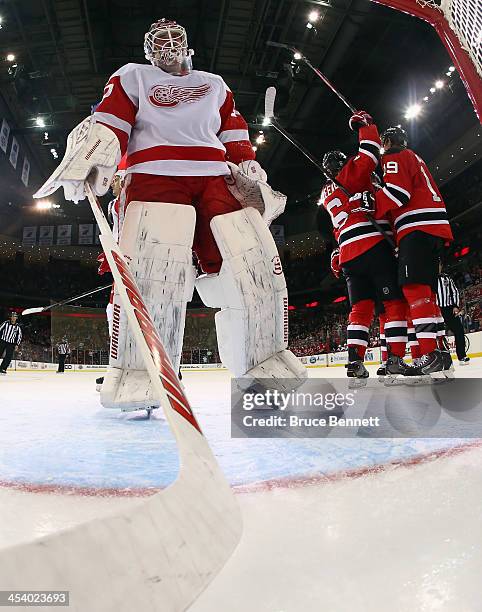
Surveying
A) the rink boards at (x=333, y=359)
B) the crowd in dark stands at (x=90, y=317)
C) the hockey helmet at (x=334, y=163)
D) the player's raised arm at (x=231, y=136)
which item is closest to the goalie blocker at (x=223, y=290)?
the player's raised arm at (x=231, y=136)

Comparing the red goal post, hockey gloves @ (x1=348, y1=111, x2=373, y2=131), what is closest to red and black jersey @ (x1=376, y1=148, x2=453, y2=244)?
hockey gloves @ (x1=348, y1=111, x2=373, y2=131)

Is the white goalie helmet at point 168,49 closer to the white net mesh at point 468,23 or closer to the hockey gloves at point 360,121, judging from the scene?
the white net mesh at point 468,23

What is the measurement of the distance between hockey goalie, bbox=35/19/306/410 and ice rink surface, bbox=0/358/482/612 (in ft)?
1.31

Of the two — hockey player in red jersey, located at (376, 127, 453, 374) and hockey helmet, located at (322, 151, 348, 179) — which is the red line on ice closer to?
hockey player in red jersey, located at (376, 127, 453, 374)

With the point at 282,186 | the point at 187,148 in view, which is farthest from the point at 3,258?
the point at 187,148

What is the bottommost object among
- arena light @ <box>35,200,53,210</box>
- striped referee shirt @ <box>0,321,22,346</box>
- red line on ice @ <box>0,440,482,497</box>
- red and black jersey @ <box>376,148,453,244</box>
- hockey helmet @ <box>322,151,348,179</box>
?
red line on ice @ <box>0,440,482,497</box>

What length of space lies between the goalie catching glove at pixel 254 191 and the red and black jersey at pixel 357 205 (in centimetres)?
110

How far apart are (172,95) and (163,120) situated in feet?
0.34

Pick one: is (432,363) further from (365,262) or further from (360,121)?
(360,121)

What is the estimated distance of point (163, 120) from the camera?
1.58 meters

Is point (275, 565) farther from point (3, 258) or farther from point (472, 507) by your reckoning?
point (3, 258)

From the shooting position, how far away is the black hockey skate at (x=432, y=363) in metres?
2.15

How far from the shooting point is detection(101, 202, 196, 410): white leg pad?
1.41 m

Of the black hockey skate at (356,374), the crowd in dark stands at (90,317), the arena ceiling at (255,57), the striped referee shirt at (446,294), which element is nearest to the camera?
the black hockey skate at (356,374)
